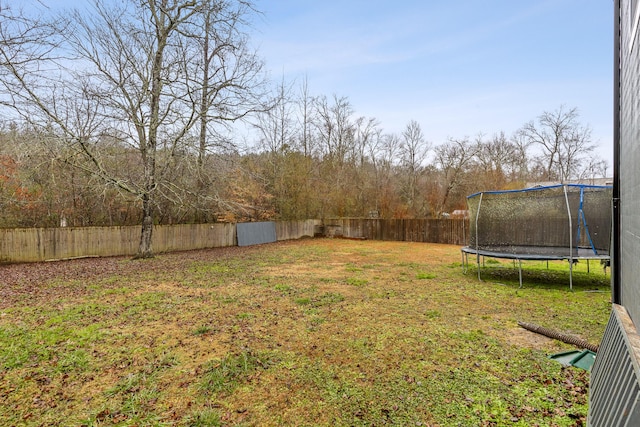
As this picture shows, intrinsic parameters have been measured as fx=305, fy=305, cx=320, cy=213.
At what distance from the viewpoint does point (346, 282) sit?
22.4 ft

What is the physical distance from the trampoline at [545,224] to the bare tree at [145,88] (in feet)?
25.5

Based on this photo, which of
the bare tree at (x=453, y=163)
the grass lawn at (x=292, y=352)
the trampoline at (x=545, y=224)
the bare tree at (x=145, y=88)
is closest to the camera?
the grass lawn at (x=292, y=352)

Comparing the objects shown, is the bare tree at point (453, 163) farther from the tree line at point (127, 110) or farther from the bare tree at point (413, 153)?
the tree line at point (127, 110)

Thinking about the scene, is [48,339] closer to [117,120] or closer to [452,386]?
[452,386]

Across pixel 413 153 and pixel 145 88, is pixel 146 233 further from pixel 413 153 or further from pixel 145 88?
pixel 413 153

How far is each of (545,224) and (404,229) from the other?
10305 mm

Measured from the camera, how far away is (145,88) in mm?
8742

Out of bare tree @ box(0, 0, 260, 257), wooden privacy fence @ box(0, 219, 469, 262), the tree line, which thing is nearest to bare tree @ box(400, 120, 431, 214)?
wooden privacy fence @ box(0, 219, 469, 262)

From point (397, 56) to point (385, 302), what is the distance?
1068cm

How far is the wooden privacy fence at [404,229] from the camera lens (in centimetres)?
1530

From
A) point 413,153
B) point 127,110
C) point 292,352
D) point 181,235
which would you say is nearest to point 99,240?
point 181,235

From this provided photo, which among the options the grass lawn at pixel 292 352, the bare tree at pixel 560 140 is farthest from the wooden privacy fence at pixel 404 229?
the bare tree at pixel 560 140

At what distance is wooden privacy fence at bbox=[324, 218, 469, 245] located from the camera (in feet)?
50.2

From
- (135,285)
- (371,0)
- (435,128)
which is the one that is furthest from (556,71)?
(135,285)
